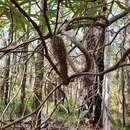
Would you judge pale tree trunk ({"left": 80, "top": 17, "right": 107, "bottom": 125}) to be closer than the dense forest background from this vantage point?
No

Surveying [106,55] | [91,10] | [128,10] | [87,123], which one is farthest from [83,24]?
[87,123]

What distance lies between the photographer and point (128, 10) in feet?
4.17

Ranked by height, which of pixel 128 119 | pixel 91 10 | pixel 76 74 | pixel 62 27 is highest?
→ pixel 91 10

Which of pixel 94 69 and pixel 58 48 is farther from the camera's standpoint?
pixel 94 69

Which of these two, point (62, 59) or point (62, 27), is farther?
point (62, 27)

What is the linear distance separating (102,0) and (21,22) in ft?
0.99

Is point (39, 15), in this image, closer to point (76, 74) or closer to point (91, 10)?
point (91, 10)

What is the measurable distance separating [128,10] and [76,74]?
1.41 feet

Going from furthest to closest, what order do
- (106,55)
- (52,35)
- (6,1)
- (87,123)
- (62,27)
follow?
(87,123), (106,55), (6,1), (62,27), (52,35)

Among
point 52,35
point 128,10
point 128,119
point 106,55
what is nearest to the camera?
point 52,35

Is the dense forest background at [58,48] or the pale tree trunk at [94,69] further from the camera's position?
the pale tree trunk at [94,69]

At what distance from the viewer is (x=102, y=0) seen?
133 cm

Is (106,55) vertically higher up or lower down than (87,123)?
higher up

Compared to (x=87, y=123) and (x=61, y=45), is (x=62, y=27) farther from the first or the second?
(x=87, y=123)
